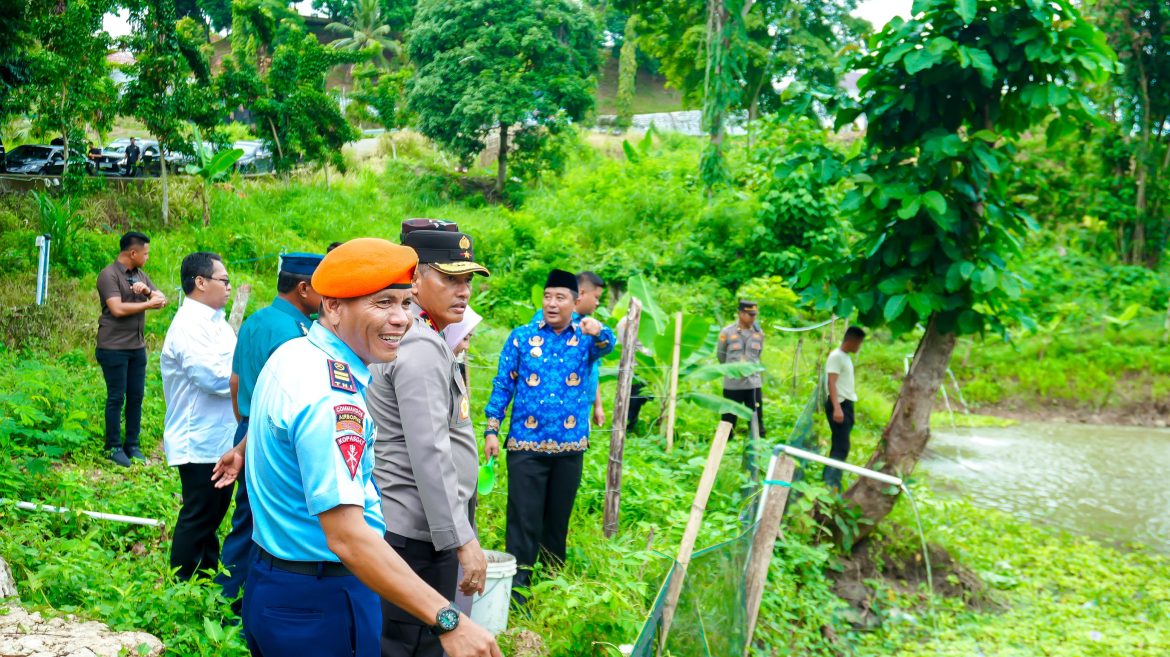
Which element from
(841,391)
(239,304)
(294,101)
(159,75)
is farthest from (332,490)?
(294,101)

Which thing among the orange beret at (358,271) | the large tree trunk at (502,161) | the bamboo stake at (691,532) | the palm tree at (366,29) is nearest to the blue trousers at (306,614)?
the orange beret at (358,271)

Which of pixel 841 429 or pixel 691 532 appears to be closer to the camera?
pixel 691 532

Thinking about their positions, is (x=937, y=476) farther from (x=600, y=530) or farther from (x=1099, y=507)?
(x=600, y=530)

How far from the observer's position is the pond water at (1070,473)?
954 centimetres

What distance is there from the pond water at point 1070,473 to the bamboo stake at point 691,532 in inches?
268

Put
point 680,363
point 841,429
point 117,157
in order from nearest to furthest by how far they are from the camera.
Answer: point 841,429
point 680,363
point 117,157

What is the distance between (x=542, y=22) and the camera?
2195 cm

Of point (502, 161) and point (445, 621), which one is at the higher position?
point (502, 161)

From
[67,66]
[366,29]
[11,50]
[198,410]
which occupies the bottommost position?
[198,410]

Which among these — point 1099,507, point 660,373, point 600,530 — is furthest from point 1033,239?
point 600,530

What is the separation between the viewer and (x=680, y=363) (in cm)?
905

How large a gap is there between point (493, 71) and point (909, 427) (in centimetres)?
1628

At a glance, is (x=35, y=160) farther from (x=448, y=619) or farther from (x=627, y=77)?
(x=627, y=77)

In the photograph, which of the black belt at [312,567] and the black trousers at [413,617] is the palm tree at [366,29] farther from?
the black belt at [312,567]
